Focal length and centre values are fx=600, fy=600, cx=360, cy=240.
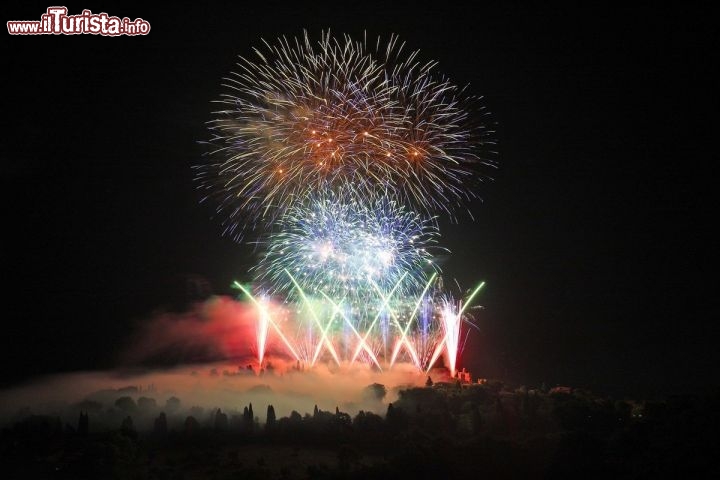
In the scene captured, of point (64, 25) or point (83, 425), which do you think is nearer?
point (64, 25)

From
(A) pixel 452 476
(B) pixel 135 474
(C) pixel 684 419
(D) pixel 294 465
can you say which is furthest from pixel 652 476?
(B) pixel 135 474

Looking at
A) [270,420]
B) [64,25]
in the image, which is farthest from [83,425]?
[64,25]

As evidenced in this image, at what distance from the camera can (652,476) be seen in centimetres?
4622

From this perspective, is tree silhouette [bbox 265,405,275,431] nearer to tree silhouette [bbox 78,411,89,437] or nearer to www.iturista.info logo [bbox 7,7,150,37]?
tree silhouette [bbox 78,411,89,437]

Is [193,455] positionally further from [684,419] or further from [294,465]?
[684,419]

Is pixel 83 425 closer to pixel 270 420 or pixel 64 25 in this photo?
pixel 270 420

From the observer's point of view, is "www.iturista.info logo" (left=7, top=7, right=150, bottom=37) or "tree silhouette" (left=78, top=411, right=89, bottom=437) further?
"tree silhouette" (left=78, top=411, right=89, bottom=437)

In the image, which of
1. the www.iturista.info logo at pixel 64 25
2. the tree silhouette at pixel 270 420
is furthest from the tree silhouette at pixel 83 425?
the www.iturista.info logo at pixel 64 25

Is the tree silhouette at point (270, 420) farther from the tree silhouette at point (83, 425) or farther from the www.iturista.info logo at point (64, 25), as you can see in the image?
the www.iturista.info logo at point (64, 25)

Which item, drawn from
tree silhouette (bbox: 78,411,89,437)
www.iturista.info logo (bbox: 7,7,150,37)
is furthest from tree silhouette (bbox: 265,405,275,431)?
www.iturista.info logo (bbox: 7,7,150,37)

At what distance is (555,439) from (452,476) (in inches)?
740

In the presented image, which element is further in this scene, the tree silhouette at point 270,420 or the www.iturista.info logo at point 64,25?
the tree silhouette at point 270,420

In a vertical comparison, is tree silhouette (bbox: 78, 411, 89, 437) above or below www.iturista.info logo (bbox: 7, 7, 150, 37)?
below

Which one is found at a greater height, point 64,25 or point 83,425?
point 64,25
